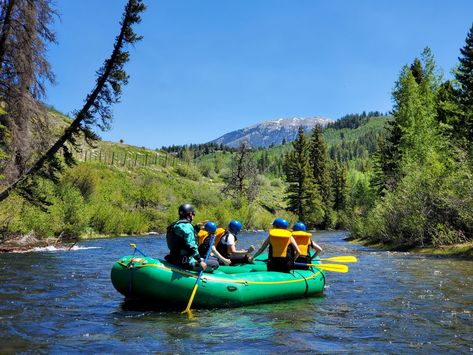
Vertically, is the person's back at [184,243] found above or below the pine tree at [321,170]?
below

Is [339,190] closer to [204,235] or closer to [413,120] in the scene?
[413,120]

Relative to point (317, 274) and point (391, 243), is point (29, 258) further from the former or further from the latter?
point (391, 243)

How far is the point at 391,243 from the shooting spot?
2834 centimetres

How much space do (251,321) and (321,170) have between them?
63.8m

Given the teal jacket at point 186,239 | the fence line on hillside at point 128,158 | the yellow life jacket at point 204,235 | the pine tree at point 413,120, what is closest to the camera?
the teal jacket at point 186,239

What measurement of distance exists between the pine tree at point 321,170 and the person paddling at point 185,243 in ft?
200

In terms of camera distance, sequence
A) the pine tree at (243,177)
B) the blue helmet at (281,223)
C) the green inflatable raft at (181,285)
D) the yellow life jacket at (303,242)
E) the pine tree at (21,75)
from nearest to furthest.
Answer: the green inflatable raft at (181,285), the blue helmet at (281,223), the yellow life jacket at (303,242), the pine tree at (21,75), the pine tree at (243,177)

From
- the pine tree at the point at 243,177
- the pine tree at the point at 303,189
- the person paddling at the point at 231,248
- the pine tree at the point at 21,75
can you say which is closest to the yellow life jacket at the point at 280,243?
the person paddling at the point at 231,248

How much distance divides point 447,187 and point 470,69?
10.5m

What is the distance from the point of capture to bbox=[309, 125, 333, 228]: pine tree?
70.2 metres

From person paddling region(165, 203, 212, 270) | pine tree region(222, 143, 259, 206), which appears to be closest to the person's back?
person paddling region(165, 203, 212, 270)

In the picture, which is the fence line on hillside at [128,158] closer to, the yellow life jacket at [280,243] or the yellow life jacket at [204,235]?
the yellow life jacket at [204,235]

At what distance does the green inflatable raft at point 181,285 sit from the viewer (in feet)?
30.0

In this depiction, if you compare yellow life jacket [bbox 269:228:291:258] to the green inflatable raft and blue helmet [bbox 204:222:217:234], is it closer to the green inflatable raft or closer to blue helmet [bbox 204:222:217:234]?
the green inflatable raft
